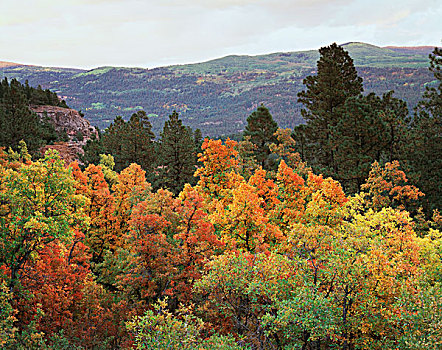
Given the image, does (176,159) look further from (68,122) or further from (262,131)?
(68,122)

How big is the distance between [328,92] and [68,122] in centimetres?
5102

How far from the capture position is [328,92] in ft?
143

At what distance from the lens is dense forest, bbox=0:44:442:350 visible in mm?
15438

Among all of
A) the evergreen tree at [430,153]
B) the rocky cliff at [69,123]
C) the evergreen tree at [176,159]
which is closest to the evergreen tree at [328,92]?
the evergreen tree at [430,153]

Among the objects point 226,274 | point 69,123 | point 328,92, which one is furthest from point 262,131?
point 69,123

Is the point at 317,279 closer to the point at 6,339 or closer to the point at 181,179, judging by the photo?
the point at 6,339

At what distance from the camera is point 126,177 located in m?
37.7

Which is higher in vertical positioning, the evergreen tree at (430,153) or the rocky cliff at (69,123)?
the rocky cliff at (69,123)

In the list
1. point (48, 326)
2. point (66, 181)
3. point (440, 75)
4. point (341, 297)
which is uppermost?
point (440, 75)

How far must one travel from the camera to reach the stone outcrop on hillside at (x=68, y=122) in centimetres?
6943

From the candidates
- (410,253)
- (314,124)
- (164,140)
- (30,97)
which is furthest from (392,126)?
(30,97)

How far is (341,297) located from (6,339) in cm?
1400

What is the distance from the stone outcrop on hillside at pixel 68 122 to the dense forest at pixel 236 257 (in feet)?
99.3

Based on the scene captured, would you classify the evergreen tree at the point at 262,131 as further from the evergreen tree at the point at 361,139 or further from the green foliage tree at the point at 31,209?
the green foliage tree at the point at 31,209
